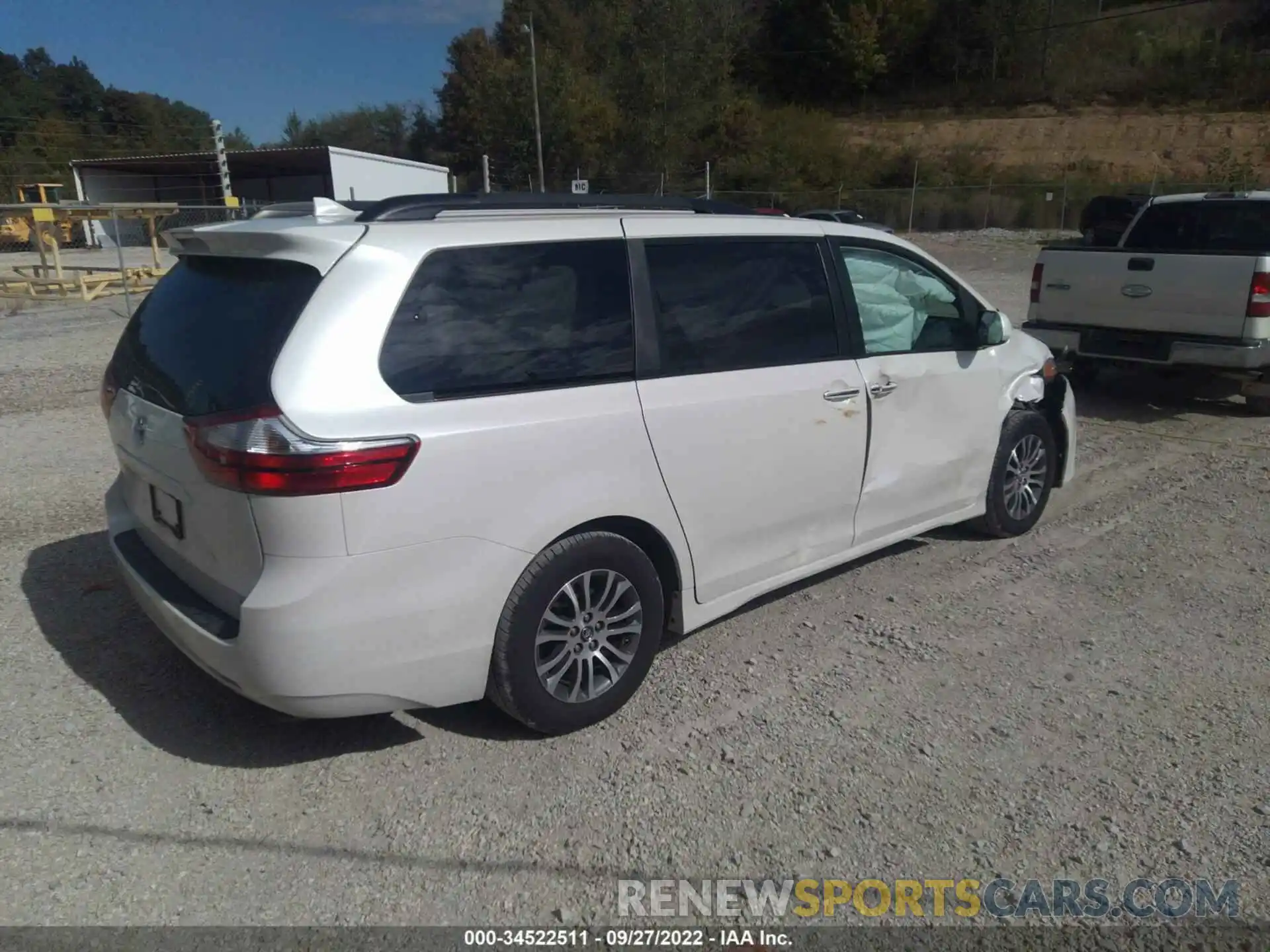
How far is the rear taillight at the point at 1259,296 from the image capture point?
7.41 metres

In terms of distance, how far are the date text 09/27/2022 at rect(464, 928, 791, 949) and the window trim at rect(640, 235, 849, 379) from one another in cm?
185

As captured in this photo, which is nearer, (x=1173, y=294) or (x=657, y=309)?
(x=657, y=309)

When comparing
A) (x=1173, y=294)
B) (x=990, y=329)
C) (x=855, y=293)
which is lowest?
(x=1173, y=294)

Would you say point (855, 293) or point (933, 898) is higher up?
point (855, 293)

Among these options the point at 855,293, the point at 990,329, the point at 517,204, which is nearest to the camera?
the point at 517,204

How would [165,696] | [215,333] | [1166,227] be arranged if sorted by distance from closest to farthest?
1. [215,333]
2. [165,696]
3. [1166,227]

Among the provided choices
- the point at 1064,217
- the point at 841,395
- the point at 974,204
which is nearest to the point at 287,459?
the point at 841,395

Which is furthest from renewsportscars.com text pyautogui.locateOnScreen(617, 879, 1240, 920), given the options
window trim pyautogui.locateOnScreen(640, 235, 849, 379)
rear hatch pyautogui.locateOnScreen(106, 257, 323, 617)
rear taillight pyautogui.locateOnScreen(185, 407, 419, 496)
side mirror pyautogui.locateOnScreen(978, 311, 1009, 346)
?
side mirror pyautogui.locateOnScreen(978, 311, 1009, 346)

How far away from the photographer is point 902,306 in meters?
4.67

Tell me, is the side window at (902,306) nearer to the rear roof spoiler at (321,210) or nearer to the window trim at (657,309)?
the window trim at (657,309)

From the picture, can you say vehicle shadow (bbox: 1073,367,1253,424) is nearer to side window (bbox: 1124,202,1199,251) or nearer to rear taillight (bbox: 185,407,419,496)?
side window (bbox: 1124,202,1199,251)

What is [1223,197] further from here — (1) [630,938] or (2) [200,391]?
(2) [200,391]

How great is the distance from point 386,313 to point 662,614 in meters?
1.54

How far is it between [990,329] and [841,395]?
4.23ft
